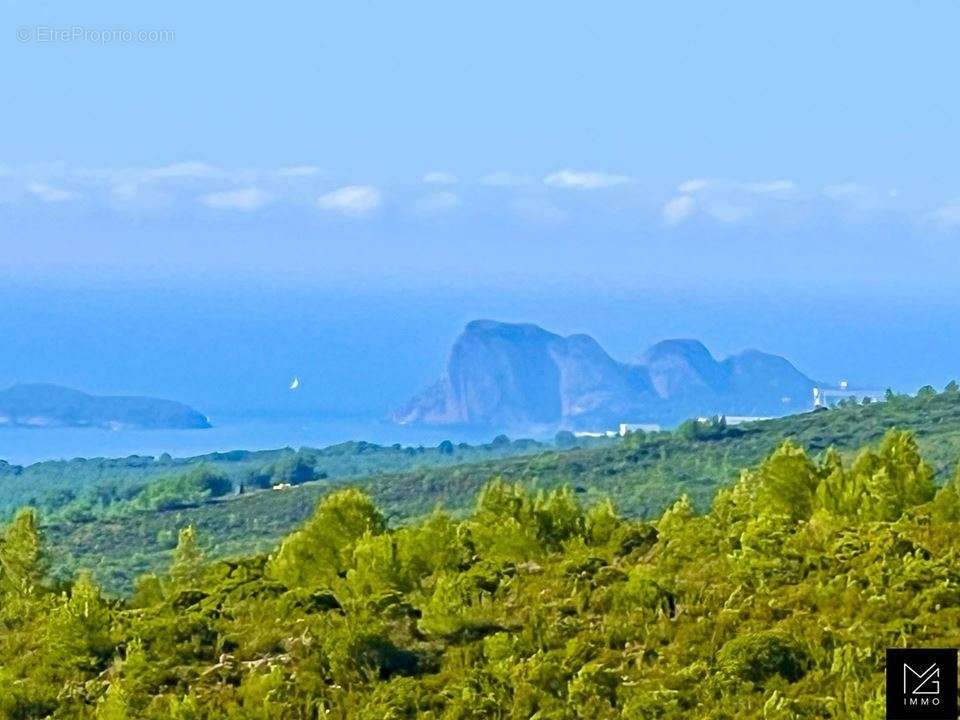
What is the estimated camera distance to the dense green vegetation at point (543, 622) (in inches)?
1533

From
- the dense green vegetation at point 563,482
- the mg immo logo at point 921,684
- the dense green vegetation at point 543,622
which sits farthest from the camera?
the dense green vegetation at point 563,482

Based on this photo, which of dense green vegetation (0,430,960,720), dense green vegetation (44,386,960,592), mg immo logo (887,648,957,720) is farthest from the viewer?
dense green vegetation (44,386,960,592)

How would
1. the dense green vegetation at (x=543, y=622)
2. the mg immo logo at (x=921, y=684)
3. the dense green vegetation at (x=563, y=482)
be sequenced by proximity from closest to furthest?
the mg immo logo at (x=921, y=684) < the dense green vegetation at (x=543, y=622) < the dense green vegetation at (x=563, y=482)

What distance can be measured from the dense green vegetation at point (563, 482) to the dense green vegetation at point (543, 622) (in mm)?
90264

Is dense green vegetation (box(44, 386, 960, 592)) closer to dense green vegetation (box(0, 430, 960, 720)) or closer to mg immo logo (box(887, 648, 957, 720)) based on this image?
dense green vegetation (box(0, 430, 960, 720))

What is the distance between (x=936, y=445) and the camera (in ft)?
513

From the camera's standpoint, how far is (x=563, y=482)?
166m

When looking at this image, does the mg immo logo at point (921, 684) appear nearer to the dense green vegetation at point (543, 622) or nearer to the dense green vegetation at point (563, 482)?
the dense green vegetation at point (543, 622)

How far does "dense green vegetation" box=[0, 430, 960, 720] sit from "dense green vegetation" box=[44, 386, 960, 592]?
9026 centimetres

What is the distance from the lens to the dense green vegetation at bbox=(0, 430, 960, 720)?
38938mm

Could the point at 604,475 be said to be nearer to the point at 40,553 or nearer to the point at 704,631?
the point at 40,553

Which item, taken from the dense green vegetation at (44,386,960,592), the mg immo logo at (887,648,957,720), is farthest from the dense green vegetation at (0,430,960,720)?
the dense green vegetation at (44,386,960,592)

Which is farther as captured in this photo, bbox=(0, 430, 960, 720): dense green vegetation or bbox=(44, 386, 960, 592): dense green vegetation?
bbox=(44, 386, 960, 592): dense green vegetation

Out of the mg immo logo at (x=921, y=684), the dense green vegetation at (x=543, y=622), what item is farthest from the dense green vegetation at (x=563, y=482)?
the mg immo logo at (x=921, y=684)
